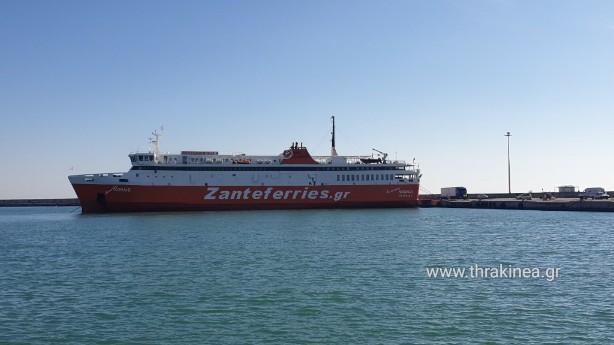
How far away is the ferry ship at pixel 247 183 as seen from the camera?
5562 centimetres

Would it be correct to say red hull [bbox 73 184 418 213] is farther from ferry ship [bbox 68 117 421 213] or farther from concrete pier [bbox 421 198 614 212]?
concrete pier [bbox 421 198 614 212]

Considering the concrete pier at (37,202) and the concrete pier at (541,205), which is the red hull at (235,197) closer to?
the concrete pier at (541,205)

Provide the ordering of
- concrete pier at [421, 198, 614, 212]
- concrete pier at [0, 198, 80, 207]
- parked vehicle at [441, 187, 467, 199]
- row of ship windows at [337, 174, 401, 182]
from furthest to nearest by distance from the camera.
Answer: concrete pier at [0, 198, 80, 207], parked vehicle at [441, 187, 467, 199], row of ship windows at [337, 174, 401, 182], concrete pier at [421, 198, 614, 212]

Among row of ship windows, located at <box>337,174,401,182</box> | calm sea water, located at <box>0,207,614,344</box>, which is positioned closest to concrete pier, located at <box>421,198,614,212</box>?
row of ship windows, located at <box>337,174,401,182</box>

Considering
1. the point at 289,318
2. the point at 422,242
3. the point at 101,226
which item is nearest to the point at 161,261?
the point at 289,318

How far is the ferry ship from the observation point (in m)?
55.6

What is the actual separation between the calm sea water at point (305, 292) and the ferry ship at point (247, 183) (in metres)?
26.1

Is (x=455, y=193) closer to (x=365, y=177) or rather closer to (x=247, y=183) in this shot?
(x=365, y=177)

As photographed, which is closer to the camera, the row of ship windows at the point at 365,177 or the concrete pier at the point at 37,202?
the row of ship windows at the point at 365,177

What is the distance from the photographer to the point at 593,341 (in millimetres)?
10969

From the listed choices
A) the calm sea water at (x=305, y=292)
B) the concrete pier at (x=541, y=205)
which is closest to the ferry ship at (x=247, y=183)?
the concrete pier at (x=541, y=205)

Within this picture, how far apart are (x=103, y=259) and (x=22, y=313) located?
32.4 ft

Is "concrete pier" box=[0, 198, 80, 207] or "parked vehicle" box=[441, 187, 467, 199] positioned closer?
"parked vehicle" box=[441, 187, 467, 199]

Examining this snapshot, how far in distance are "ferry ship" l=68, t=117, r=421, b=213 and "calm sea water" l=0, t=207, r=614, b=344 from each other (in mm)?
26149
